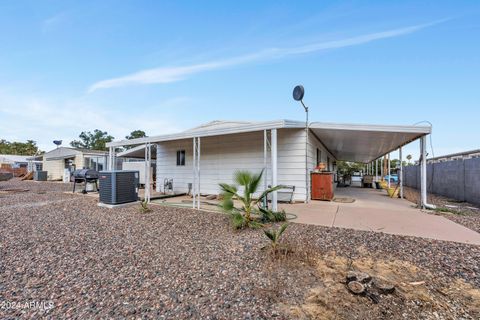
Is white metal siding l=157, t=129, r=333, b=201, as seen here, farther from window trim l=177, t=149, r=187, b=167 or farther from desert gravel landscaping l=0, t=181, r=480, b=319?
desert gravel landscaping l=0, t=181, r=480, b=319

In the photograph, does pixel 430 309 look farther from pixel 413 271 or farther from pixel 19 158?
pixel 19 158

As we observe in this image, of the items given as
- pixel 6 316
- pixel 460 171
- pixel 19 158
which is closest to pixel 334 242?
pixel 6 316

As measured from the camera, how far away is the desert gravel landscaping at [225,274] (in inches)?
84.5

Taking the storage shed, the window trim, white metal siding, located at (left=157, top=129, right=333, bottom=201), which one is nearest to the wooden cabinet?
white metal siding, located at (left=157, top=129, right=333, bottom=201)

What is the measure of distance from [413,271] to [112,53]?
11.7 meters

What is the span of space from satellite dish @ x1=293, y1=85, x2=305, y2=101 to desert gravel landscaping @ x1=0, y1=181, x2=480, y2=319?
4.19 metres

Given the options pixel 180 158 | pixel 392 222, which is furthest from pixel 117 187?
pixel 392 222

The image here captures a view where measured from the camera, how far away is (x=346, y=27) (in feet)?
26.8

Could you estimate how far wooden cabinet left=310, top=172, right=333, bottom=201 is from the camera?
873 cm

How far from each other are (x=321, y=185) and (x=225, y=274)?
6.75 metres

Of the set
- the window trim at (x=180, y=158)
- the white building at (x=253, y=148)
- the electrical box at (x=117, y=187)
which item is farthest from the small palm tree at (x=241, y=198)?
the window trim at (x=180, y=158)

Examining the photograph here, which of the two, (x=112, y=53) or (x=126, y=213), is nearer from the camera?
(x=126, y=213)

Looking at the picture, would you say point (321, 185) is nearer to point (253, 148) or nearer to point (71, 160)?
point (253, 148)

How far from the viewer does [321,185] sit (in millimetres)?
8789
